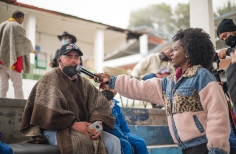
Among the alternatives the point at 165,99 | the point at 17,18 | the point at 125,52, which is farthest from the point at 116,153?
the point at 125,52

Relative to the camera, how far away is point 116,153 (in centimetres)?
309

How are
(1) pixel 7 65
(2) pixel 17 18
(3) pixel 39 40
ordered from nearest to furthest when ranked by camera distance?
(1) pixel 7 65, (2) pixel 17 18, (3) pixel 39 40

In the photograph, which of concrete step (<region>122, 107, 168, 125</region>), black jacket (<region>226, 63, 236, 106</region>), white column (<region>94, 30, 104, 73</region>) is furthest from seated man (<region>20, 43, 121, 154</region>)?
white column (<region>94, 30, 104, 73</region>)

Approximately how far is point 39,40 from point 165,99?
9901 mm

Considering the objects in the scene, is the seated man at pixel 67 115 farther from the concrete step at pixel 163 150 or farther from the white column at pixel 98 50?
the white column at pixel 98 50

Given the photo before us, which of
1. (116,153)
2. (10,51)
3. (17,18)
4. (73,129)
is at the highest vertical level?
(17,18)

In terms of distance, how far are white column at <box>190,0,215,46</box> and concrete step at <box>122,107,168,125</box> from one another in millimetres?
1982

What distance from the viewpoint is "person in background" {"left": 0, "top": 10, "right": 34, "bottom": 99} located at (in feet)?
16.3

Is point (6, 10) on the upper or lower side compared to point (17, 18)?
upper

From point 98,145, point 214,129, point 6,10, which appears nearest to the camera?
point 214,129

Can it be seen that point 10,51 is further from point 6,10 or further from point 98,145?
point 6,10

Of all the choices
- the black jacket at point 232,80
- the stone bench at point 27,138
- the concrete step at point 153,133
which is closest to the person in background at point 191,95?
the black jacket at point 232,80

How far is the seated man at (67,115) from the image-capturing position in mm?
2975

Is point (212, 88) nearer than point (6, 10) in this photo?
Yes
